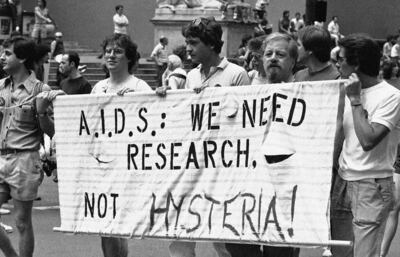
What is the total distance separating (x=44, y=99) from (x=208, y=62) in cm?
120

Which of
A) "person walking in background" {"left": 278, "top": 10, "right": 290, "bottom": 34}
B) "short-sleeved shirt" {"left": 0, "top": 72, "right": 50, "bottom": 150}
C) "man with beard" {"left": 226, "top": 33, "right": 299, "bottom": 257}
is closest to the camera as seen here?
"man with beard" {"left": 226, "top": 33, "right": 299, "bottom": 257}

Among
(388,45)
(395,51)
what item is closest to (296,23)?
(388,45)

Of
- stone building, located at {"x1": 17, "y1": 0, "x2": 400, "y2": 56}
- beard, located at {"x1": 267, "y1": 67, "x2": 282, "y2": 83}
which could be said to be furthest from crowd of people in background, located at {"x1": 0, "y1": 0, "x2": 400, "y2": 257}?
stone building, located at {"x1": 17, "y1": 0, "x2": 400, "y2": 56}

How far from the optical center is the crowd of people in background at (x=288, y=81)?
22.2 ft

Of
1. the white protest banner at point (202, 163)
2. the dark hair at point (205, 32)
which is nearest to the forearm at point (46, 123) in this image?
the white protest banner at point (202, 163)

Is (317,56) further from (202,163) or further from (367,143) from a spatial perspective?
(367,143)

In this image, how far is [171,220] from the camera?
750 cm

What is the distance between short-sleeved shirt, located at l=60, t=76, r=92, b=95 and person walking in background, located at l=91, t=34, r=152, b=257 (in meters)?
4.18

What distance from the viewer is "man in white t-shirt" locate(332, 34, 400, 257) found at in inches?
263

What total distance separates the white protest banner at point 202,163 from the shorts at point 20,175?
419mm

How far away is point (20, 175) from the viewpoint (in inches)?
332

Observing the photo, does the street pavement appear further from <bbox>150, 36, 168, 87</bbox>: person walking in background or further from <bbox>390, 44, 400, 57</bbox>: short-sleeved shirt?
<bbox>390, 44, 400, 57</bbox>: short-sleeved shirt

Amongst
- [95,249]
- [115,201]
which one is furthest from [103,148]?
[95,249]

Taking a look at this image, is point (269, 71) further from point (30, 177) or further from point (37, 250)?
point (37, 250)
